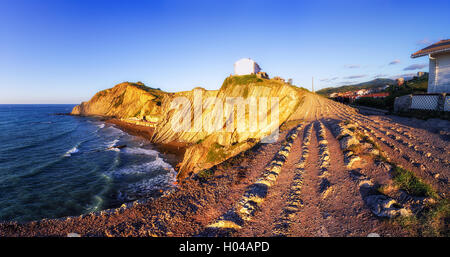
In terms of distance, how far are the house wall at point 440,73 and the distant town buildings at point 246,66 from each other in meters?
31.4

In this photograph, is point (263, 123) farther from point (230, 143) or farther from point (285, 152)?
point (285, 152)

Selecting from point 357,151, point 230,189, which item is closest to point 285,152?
point 357,151

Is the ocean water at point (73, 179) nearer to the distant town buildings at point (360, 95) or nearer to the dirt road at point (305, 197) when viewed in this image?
the dirt road at point (305, 197)

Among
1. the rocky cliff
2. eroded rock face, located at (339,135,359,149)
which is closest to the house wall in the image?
the rocky cliff

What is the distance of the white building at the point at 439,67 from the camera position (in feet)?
54.8

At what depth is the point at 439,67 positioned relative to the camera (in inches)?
679

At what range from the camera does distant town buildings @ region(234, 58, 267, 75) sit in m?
44.6

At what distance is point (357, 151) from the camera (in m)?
8.32

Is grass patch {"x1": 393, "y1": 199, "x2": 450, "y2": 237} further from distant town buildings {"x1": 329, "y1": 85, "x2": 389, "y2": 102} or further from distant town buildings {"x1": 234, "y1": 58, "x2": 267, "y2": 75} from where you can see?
distant town buildings {"x1": 329, "y1": 85, "x2": 389, "y2": 102}

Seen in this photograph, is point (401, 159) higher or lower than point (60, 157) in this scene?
higher

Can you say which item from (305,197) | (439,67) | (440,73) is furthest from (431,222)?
(439,67)

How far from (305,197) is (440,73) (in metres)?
23.1

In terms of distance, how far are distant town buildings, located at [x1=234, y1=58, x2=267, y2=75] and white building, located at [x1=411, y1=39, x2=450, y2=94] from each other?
101 ft

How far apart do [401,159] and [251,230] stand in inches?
291
